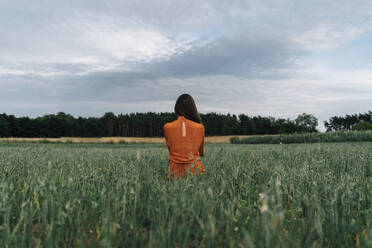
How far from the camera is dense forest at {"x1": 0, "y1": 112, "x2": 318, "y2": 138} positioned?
240 feet

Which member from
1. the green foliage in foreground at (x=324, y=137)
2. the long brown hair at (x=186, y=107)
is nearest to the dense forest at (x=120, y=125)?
the green foliage in foreground at (x=324, y=137)

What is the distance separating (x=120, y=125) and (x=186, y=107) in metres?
74.9

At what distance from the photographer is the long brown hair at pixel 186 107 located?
4.52m

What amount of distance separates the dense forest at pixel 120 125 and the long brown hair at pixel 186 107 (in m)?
66.7

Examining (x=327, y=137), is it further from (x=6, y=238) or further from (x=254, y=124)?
(x=254, y=124)

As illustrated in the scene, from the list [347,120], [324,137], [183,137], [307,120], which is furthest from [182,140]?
[347,120]

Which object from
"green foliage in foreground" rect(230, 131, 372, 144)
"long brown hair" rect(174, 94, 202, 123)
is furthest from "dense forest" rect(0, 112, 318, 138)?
"long brown hair" rect(174, 94, 202, 123)

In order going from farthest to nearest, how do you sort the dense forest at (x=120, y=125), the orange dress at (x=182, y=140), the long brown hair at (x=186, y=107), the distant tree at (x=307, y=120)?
1. the distant tree at (x=307, y=120)
2. the dense forest at (x=120, y=125)
3. the long brown hair at (x=186, y=107)
4. the orange dress at (x=182, y=140)

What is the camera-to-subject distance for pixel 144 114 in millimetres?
80625

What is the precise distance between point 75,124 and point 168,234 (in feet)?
286

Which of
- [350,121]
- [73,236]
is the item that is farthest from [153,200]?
[350,121]

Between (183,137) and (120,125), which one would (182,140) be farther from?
(120,125)

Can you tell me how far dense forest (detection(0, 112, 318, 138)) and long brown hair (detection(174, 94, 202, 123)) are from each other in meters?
66.7

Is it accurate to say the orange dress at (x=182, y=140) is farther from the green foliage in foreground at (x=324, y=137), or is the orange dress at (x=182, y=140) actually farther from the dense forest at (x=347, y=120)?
the dense forest at (x=347, y=120)
